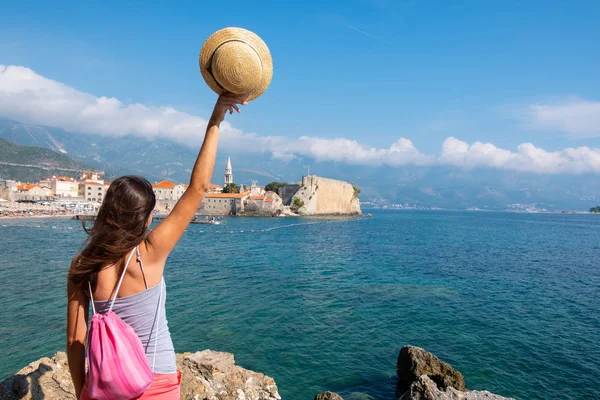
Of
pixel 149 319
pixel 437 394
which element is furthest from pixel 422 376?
pixel 149 319

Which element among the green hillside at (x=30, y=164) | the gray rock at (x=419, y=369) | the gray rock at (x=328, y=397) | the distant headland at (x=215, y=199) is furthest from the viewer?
the green hillside at (x=30, y=164)

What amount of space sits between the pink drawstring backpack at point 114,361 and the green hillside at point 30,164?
158 metres

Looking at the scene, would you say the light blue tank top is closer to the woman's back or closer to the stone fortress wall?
the woman's back

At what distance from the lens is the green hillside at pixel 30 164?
136 meters

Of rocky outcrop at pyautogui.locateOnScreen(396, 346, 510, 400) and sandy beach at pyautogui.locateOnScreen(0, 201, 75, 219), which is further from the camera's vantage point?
sandy beach at pyautogui.locateOnScreen(0, 201, 75, 219)

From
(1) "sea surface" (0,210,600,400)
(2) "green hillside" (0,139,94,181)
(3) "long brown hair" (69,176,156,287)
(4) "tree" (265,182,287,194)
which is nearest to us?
(3) "long brown hair" (69,176,156,287)

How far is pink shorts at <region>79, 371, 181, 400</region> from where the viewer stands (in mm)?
1585

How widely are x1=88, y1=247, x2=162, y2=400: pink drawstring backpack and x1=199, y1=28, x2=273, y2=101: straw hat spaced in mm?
1135

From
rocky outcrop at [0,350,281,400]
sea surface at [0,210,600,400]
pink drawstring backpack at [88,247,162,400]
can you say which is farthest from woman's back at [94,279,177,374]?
sea surface at [0,210,600,400]

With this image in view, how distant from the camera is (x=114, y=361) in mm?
1413

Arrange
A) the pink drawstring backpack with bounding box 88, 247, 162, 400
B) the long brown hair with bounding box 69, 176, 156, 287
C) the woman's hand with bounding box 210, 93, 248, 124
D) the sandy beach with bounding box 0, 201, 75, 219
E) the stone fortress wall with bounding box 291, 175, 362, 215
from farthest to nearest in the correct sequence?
the stone fortress wall with bounding box 291, 175, 362, 215, the sandy beach with bounding box 0, 201, 75, 219, the woman's hand with bounding box 210, 93, 248, 124, the long brown hair with bounding box 69, 176, 156, 287, the pink drawstring backpack with bounding box 88, 247, 162, 400

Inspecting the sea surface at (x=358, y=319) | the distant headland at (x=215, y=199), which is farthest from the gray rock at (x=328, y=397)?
the distant headland at (x=215, y=199)

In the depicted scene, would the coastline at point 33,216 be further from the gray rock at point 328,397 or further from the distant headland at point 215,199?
the gray rock at point 328,397

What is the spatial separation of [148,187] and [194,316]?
34.0 feet
